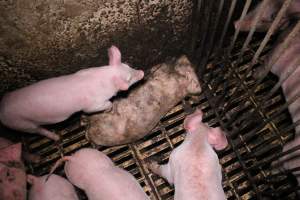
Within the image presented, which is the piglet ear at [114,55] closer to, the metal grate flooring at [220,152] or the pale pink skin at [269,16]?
the metal grate flooring at [220,152]

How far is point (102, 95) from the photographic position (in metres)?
2.25

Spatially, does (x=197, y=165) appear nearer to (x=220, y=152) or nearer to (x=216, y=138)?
(x=216, y=138)

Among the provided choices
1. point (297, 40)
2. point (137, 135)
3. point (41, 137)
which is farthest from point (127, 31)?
point (297, 40)

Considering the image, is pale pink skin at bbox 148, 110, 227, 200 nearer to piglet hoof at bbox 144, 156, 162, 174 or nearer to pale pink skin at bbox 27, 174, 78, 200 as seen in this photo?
piglet hoof at bbox 144, 156, 162, 174

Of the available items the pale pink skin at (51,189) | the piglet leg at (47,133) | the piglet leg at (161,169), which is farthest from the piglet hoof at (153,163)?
the piglet leg at (47,133)

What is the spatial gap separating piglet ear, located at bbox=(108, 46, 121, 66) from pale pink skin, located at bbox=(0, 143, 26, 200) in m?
0.76

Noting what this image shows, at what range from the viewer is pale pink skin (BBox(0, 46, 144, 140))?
2.14 m

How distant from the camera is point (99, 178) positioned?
2.00 m

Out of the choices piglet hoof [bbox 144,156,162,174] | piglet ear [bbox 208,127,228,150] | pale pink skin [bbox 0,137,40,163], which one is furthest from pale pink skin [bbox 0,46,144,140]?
piglet ear [bbox 208,127,228,150]

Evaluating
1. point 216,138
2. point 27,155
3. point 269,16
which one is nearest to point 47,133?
point 27,155

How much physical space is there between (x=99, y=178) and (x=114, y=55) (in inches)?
29.0

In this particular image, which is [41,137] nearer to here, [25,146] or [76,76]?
[25,146]

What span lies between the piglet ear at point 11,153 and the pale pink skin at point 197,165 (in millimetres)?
910

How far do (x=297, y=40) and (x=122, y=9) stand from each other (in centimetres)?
118
